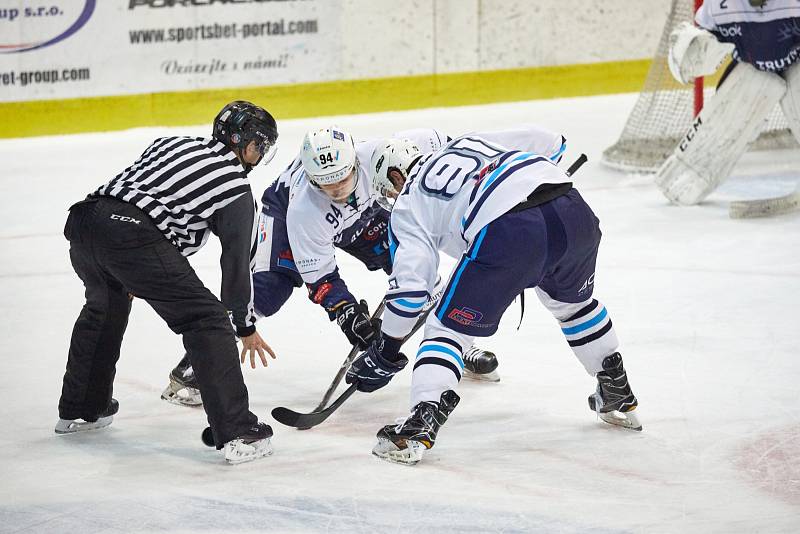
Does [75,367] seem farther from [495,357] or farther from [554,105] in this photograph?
[554,105]

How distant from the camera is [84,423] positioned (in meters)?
3.31

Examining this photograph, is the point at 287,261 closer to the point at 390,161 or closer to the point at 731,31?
the point at 390,161

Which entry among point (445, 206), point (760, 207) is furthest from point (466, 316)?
point (760, 207)

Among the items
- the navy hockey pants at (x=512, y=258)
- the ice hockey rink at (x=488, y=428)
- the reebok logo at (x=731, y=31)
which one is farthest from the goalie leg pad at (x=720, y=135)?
the navy hockey pants at (x=512, y=258)

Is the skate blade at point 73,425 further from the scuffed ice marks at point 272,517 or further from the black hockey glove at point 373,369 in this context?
the black hockey glove at point 373,369

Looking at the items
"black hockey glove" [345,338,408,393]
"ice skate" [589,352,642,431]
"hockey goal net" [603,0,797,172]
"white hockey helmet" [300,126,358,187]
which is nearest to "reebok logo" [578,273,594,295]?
"ice skate" [589,352,642,431]

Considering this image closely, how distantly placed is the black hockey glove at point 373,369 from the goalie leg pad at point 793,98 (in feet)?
10.6

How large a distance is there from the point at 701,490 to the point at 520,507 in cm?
43

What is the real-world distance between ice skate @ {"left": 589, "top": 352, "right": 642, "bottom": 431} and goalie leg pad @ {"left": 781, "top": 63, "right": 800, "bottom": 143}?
2943 mm

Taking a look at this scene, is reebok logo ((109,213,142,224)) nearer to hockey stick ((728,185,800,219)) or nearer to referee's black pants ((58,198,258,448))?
referee's black pants ((58,198,258,448))

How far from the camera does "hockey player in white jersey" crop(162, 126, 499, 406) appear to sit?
3.37 metres

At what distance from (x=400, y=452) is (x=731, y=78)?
11.7 feet

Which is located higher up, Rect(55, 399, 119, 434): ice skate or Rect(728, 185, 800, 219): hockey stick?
Rect(55, 399, 119, 434): ice skate

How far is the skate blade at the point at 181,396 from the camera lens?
11.7 ft
